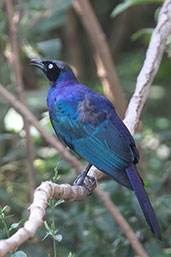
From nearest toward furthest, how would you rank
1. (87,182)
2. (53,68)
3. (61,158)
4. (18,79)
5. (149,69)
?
(87,182)
(149,69)
(53,68)
(18,79)
(61,158)

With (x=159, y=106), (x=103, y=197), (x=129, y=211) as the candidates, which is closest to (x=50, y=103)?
(x=103, y=197)

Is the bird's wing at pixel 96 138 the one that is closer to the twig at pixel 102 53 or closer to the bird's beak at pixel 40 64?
the bird's beak at pixel 40 64

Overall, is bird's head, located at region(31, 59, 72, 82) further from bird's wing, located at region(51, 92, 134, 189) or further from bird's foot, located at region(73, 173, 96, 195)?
bird's foot, located at region(73, 173, 96, 195)

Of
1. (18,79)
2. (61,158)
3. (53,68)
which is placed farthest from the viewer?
(61,158)

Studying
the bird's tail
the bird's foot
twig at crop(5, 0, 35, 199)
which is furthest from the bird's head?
the bird's tail

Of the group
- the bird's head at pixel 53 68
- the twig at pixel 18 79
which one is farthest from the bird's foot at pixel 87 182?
the twig at pixel 18 79

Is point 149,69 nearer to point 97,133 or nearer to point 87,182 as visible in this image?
point 97,133

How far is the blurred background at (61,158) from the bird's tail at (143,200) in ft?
2.37

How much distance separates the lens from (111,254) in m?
3.75

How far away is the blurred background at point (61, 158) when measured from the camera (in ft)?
12.6

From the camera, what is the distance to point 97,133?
3127mm

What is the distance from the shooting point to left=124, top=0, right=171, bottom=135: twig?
3170mm

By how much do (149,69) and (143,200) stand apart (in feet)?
3.08

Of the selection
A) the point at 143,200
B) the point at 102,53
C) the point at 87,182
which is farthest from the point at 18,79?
the point at 143,200
